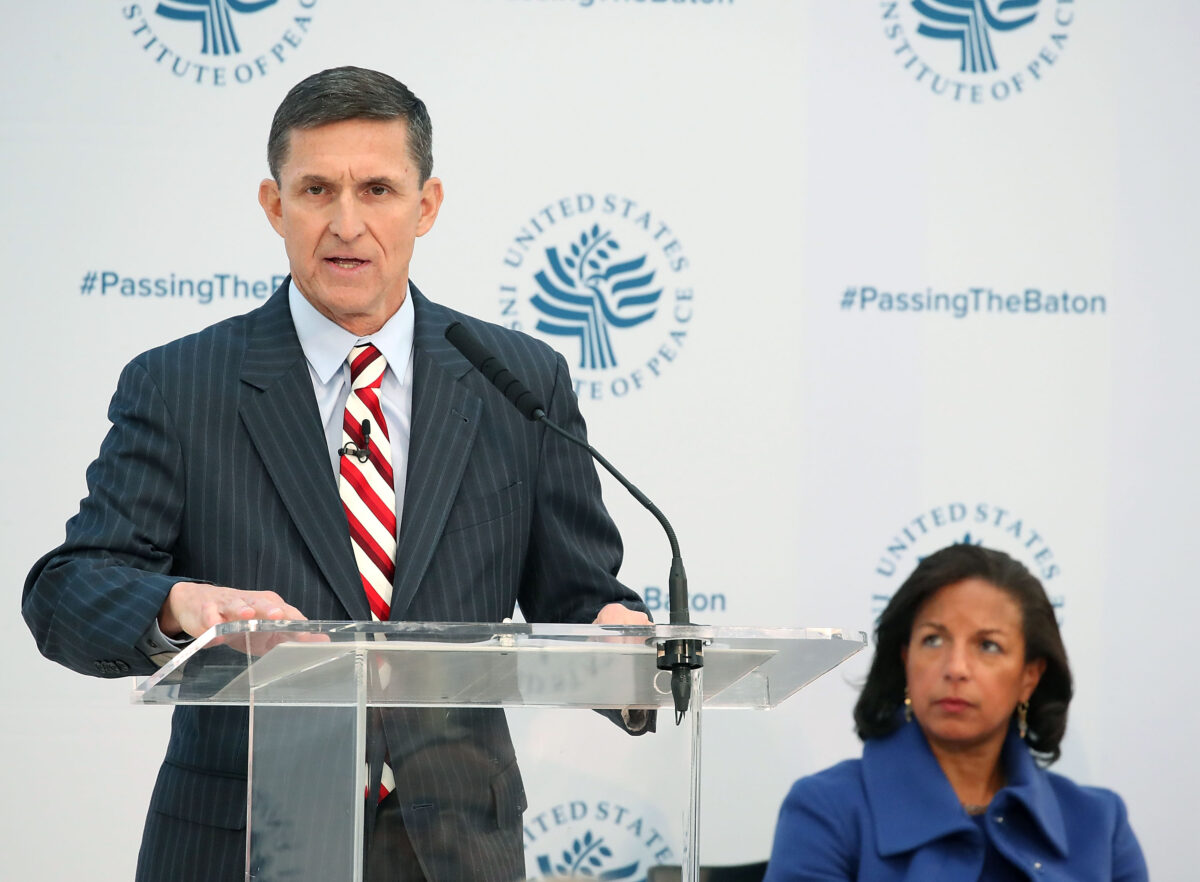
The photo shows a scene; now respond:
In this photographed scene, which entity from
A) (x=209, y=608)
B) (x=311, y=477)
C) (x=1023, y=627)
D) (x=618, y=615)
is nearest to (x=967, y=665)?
(x=1023, y=627)

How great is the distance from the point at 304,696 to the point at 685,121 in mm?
2433

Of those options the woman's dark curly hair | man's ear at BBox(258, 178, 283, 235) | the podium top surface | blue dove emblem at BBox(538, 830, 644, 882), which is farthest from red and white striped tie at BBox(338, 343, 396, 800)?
the woman's dark curly hair

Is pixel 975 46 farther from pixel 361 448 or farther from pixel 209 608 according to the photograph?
pixel 209 608

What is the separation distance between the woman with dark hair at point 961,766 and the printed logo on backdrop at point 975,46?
1.25 m

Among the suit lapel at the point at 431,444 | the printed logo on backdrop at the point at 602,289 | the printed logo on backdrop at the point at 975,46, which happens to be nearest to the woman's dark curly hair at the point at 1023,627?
the printed logo on backdrop at the point at 602,289

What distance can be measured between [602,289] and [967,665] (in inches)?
50.4

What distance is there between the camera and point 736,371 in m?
3.67

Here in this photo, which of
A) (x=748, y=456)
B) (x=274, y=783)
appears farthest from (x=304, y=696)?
(x=748, y=456)

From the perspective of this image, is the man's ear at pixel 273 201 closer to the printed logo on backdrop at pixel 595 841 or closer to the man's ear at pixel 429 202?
the man's ear at pixel 429 202

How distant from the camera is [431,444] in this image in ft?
6.74

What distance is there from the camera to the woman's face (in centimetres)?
304

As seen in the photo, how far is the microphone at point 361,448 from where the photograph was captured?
2.04m

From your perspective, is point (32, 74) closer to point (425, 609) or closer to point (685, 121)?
point (685, 121)

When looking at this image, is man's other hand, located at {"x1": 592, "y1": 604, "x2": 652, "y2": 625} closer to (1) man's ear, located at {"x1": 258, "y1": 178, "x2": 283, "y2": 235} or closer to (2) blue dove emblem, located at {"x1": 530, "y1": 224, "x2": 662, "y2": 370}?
(1) man's ear, located at {"x1": 258, "y1": 178, "x2": 283, "y2": 235}
